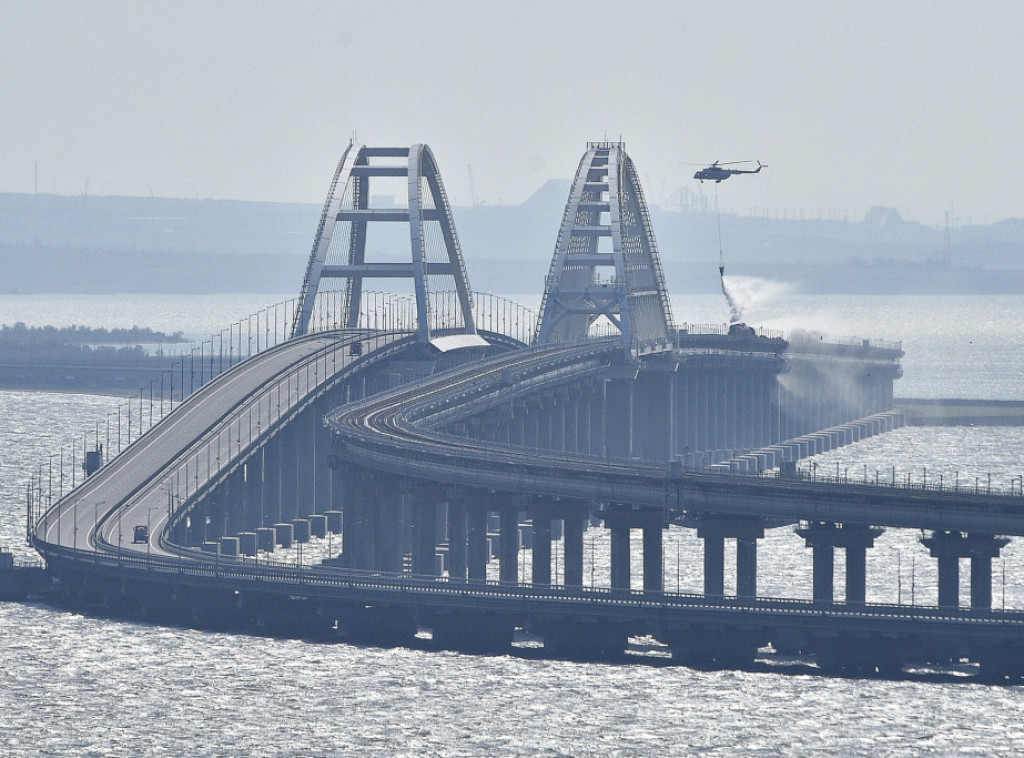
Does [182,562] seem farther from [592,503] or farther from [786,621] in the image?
[786,621]

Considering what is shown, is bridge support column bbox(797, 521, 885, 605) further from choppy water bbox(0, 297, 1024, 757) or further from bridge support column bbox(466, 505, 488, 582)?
bridge support column bbox(466, 505, 488, 582)

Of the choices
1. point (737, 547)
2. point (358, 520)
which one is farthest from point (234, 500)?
point (737, 547)

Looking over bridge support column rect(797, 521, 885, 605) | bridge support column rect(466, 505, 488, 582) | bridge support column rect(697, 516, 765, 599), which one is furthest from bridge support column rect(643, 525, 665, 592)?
bridge support column rect(466, 505, 488, 582)

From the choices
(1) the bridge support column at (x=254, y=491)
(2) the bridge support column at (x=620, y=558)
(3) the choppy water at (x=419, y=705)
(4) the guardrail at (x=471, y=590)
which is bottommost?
(3) the choppy water at (x=419, y=705)

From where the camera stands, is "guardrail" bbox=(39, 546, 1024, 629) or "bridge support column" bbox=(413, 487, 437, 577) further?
"bridge support column" bbox=(413, 487, 437, 577)

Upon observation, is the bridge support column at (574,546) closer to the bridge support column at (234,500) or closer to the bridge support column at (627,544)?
the bridge support column at (627,544)

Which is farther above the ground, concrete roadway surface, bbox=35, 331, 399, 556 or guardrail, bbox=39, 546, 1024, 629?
concrete roadway surface, bbox=35, 331, 399, 556

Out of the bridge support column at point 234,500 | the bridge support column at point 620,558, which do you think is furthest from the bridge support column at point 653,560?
the bridge support column at point 234,500
